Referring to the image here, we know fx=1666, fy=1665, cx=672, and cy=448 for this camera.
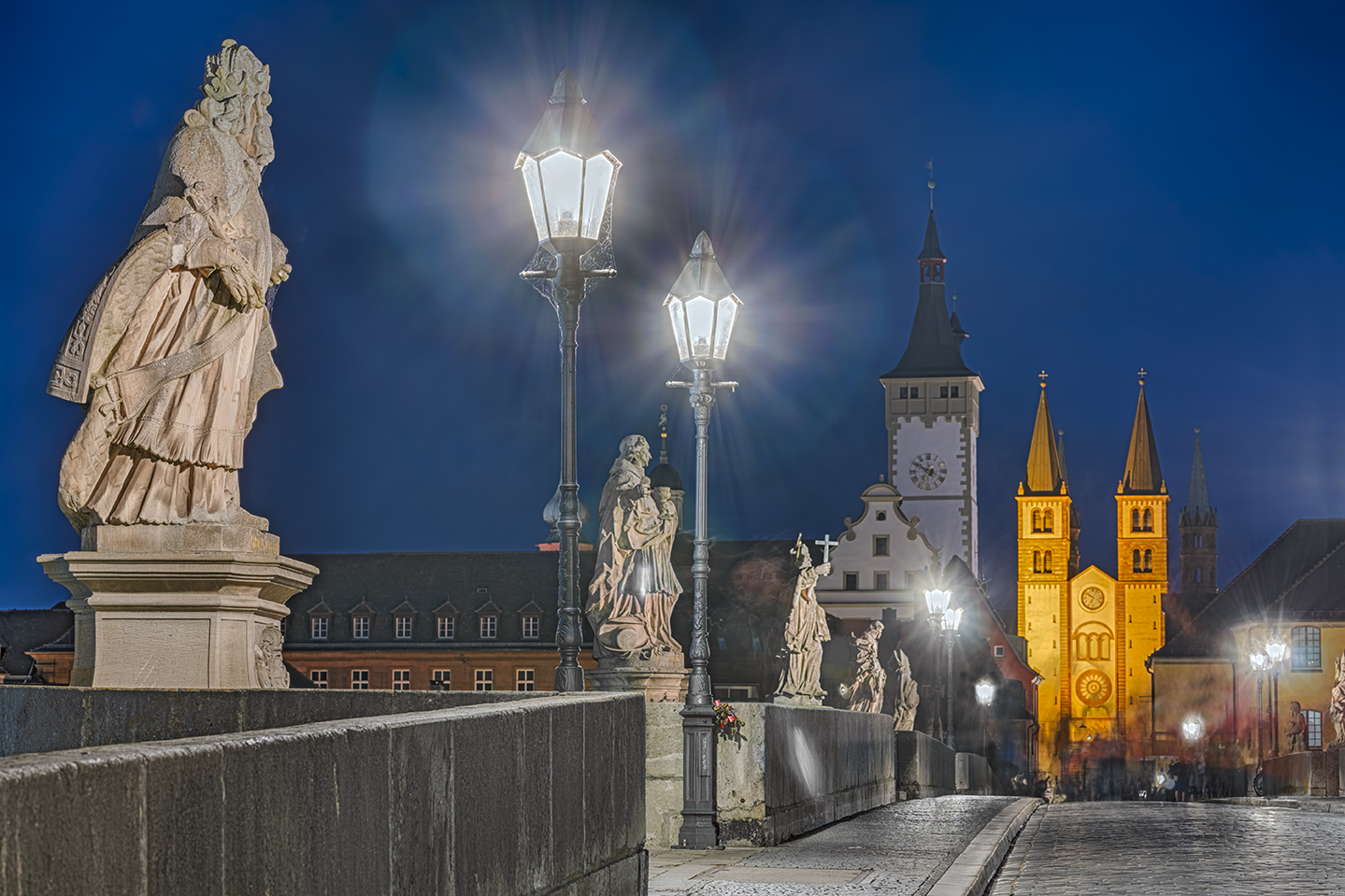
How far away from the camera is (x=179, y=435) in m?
7.48

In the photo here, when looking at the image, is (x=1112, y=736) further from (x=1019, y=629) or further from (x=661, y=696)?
(x=661, y=696)

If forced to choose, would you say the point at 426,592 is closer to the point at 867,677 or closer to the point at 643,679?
the point at 867,677

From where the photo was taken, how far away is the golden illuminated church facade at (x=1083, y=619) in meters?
126

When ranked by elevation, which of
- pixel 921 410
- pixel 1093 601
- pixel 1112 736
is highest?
pixel 921 410

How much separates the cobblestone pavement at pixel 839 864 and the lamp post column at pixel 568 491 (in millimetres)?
1394

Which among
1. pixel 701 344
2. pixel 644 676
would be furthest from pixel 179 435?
pixel 644 676

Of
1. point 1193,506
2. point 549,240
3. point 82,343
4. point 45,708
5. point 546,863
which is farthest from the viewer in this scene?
point 1193,506

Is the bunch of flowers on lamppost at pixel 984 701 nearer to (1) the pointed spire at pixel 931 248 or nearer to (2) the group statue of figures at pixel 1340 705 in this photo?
(2) the group statue of figures at pixel 1340 705

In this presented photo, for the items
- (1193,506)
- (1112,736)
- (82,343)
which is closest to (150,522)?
(82,343)

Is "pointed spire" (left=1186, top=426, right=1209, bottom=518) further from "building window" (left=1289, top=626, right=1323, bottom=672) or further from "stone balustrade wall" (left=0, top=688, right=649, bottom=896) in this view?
"stone balustrade wall" (left=0, top=688, right=649, bottom=896)

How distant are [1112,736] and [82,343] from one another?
126454 mm

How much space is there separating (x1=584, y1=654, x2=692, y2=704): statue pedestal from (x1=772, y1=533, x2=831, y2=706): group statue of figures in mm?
7750

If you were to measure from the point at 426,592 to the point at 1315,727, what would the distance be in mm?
42382

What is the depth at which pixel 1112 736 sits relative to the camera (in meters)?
126
